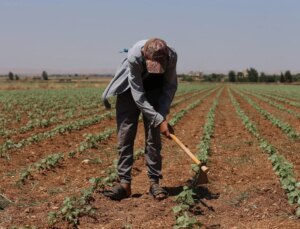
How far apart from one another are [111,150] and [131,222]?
16.7 ft

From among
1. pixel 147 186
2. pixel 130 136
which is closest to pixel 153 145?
pixel 130 136

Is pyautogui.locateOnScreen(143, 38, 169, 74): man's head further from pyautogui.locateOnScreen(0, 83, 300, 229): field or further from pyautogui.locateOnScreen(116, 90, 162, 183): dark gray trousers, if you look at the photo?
pyautogui.locateOnScreen(0, 83, 300, 229): field

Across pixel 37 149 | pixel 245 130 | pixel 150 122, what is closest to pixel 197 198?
pixel 150 122

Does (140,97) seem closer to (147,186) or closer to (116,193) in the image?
(116,193)

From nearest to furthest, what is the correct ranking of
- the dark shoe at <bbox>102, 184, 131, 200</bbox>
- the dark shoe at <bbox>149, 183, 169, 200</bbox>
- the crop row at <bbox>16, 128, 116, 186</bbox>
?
the dark shoe at <bbox>149, 183, 169, 200</bbox>, the dark shoe at <bbox>102, 184, 131, 200</bbox>, the crop row at <bbox>16, 128, 116, 186</bbox>

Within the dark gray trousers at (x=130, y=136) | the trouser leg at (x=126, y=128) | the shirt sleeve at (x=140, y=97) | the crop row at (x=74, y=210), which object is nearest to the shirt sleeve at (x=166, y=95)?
the dark gray trousers at (x=130, y=136)

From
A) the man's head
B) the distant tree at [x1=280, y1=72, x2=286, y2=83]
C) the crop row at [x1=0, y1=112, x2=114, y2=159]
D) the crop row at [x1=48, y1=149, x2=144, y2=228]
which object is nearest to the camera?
the crop row at [x1=48, y1=149, x2=144, y2=228]

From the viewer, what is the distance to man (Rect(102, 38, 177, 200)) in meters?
5.19

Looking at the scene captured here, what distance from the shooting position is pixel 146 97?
18.7 ft

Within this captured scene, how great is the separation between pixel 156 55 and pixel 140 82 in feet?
1.29

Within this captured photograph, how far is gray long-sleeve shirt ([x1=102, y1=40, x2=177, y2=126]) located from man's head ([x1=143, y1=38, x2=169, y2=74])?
141 millimetres

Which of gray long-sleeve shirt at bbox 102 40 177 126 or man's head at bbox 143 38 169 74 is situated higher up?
man's head at bbox 143 38 169 74

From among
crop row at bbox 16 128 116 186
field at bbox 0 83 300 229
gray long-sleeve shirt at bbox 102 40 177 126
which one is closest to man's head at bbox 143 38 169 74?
gray long-sleeve shirt at bbox 102 40 177 126

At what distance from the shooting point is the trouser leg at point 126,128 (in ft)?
18.8
